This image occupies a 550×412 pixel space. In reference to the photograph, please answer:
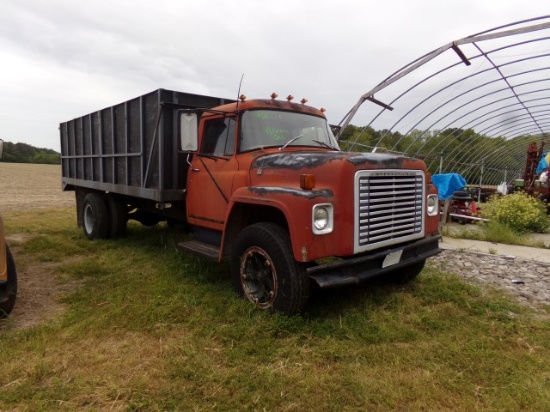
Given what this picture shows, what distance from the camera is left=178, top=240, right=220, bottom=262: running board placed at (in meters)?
4.40

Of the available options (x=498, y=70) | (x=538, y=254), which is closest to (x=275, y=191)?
(x=538, y=254)

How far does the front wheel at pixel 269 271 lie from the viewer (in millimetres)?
3498

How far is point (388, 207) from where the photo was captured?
3754 mm

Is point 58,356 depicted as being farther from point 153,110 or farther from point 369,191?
point 153,110

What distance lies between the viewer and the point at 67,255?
646cm

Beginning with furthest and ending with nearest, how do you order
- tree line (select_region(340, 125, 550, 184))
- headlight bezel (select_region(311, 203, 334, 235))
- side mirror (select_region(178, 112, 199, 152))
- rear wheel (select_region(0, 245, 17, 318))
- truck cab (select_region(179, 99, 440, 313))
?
tree line (select_region(340, 125, 550, 184)), side mirror (select_region(178, 112, 199, 152)), rear wheel (select_region(0, 245, 17, 318)), truck cab (select_region(179, 99, 440, 313)), headlight bezel (select_region(311, 203, 334, 235))

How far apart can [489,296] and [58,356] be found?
4544 mm

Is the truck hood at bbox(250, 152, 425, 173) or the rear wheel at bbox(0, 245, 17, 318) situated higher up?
the truck hood at bbox(250, 152, 425, 173)

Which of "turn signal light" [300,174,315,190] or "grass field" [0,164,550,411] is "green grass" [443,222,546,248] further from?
"turn signal light" [300,174,315,190]

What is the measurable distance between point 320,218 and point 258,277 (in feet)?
3.43

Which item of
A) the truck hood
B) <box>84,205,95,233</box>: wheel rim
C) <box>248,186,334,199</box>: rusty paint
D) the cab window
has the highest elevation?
the cab window

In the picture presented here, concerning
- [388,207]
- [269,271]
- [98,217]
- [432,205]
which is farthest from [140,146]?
[432,205]

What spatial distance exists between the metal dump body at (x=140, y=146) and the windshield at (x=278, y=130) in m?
1.36

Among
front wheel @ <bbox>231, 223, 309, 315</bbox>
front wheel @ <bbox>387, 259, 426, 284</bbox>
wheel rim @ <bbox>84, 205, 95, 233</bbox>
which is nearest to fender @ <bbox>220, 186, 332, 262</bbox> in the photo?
front wheel @ <bbox>231, 223, 309, 315</bbox>
